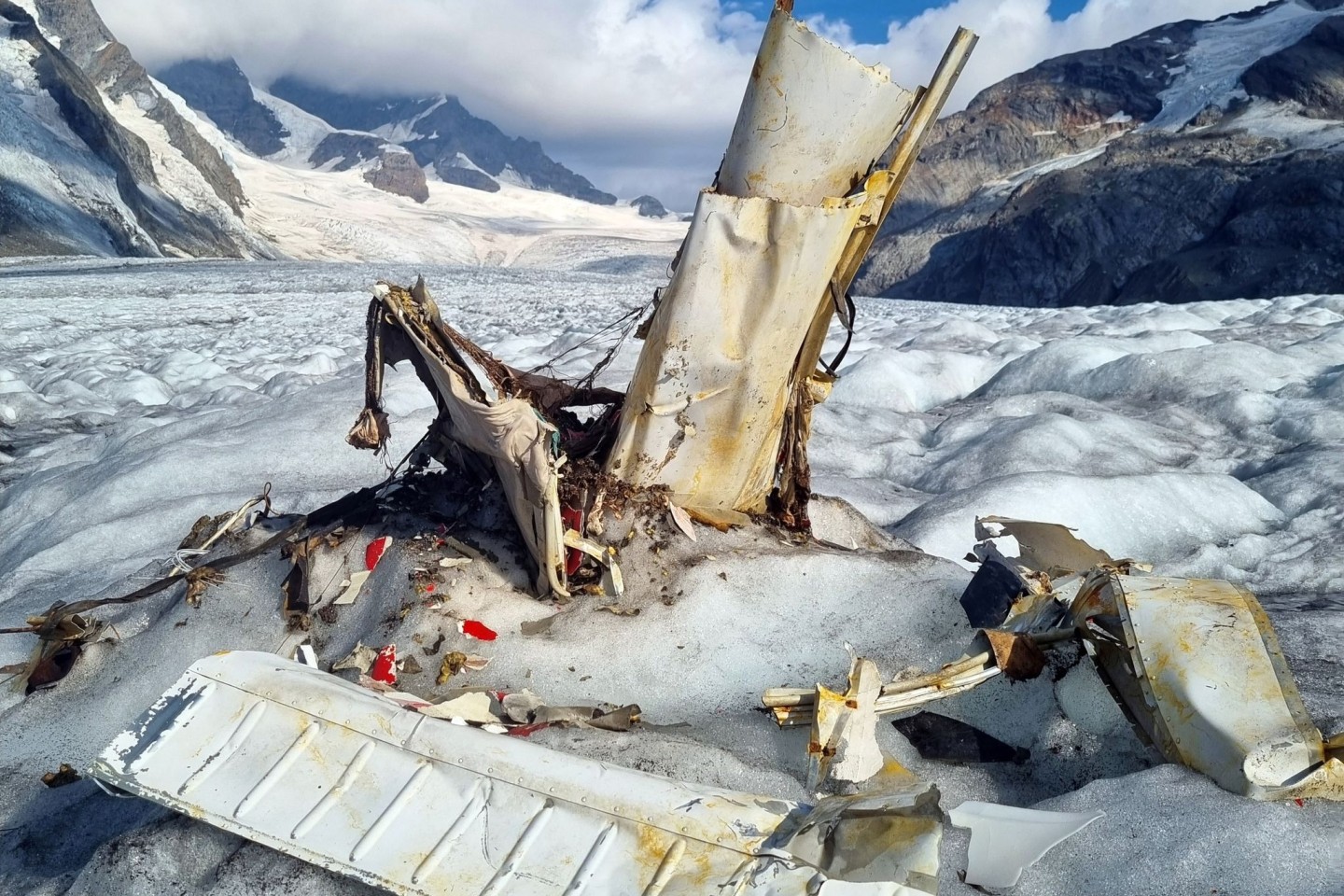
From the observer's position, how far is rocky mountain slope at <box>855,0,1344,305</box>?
91.3 feet

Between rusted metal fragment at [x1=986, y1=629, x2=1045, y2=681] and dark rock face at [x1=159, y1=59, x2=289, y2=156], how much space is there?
418 ft

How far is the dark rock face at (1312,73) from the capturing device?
32.8 meters

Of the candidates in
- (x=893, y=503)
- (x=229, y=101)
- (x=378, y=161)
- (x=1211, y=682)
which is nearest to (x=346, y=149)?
(x=378, y=161)

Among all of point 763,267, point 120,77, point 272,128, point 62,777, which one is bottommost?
point 62,777

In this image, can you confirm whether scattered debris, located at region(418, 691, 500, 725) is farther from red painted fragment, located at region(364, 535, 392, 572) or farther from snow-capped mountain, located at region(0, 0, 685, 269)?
snow-capped mountain, located at region(0, 0, 685, 269)

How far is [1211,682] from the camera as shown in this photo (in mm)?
1676

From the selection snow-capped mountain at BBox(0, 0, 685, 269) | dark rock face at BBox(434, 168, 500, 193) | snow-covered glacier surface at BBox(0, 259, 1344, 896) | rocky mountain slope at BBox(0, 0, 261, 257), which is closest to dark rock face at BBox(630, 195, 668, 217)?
snow-capped mountain at BBox(0, 0, 685, 269)

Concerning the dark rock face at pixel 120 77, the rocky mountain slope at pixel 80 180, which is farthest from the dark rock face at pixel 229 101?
the rocky mountain slope at pixel 80 180

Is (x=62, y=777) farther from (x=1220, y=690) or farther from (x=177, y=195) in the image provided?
(x=177, y=195)

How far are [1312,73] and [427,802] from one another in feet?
137

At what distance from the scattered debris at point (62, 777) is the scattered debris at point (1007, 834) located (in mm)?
1904

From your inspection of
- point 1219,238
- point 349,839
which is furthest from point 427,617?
point 1219,238

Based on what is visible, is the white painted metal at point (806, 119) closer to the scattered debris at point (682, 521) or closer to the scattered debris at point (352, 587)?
the scattered debris at point (682, 521)

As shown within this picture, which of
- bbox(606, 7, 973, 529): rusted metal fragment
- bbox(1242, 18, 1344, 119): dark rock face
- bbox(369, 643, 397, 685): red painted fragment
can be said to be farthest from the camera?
bbox(1242, 18, 1344, 119): dark rock face
